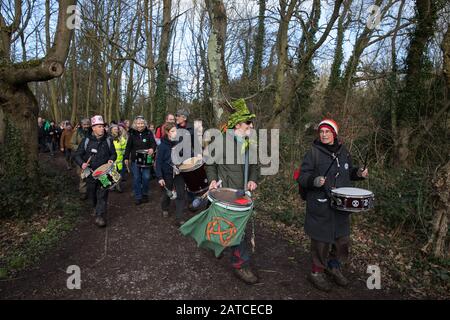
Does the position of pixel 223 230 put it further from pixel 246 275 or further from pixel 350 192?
pixel 350 192

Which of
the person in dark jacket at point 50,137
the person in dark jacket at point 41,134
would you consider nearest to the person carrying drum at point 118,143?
the person in dark jacket at point 50,137

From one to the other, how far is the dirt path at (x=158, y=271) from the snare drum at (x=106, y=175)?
2.86ft

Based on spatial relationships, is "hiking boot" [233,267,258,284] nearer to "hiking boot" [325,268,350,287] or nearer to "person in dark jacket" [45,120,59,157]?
"hiking boot" [325,268,350,287]

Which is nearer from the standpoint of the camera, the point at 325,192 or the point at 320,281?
the point at 325,192

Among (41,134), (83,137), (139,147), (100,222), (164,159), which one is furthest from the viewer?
(41,134)

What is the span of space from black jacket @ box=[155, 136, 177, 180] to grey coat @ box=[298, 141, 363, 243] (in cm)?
277

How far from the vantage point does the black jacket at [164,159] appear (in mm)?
5312

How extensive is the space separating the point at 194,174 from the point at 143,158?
2.08 meters

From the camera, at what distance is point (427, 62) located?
8422 millimetres

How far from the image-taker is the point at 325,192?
10.9 ft

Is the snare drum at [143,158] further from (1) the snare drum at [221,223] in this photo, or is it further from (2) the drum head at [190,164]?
(1) the snare drum at [221,223]

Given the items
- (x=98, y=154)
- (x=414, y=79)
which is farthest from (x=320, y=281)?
(x=414, y=79)

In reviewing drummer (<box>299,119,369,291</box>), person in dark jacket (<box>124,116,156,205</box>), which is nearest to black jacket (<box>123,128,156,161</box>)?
person in dark jacket (<box>124,116,156,205</box>)
